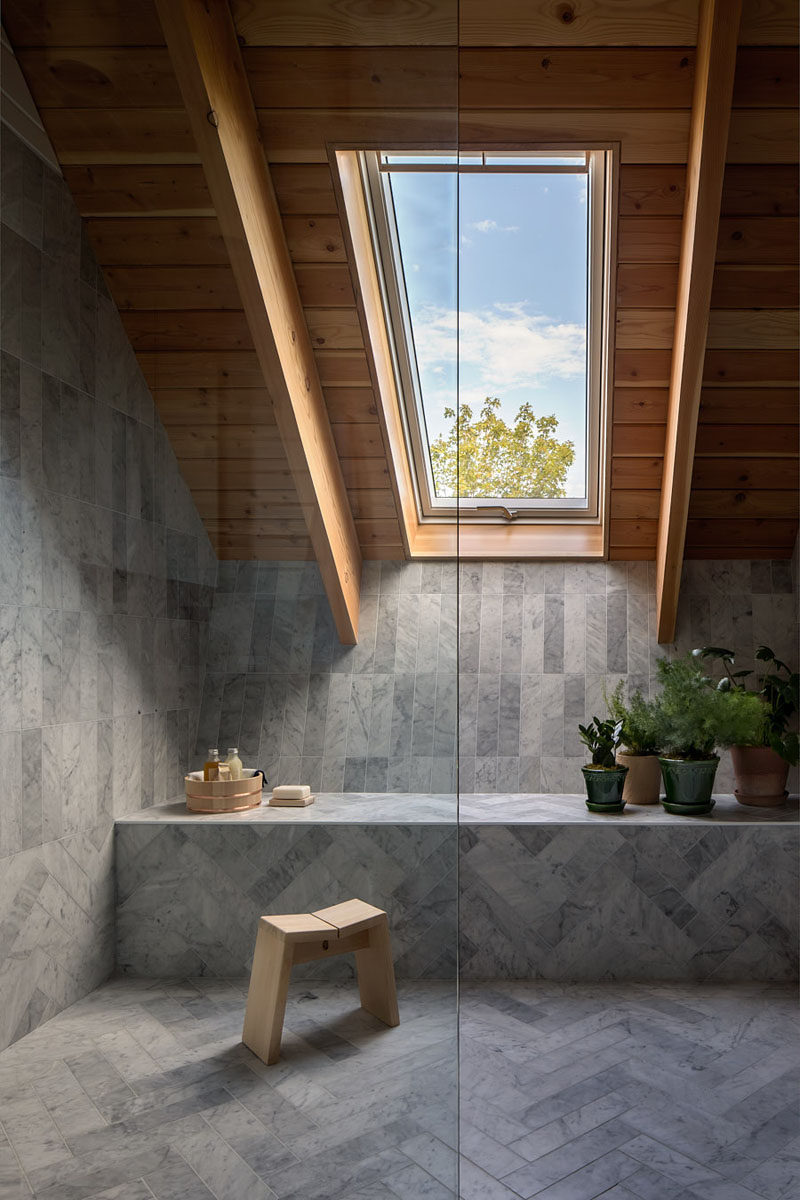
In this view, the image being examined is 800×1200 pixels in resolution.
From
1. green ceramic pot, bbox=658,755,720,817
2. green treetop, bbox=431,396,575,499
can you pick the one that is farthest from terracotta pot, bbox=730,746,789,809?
green treetop, bbox=431,396,575,499

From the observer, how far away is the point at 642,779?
2.85 meters

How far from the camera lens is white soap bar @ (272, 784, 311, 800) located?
2.12 ft

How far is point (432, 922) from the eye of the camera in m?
0.79

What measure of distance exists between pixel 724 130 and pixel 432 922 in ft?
6.32

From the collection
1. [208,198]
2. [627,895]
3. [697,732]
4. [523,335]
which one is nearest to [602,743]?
[697,732]

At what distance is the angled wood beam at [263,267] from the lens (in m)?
0.58

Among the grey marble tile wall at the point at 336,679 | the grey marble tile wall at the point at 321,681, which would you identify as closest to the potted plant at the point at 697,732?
the grey marble tile wall at the point at 336,679

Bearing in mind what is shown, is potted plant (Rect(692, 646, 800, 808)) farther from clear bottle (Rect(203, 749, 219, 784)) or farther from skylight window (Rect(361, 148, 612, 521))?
clear bottle (Rect(203, 749, 219, 784))

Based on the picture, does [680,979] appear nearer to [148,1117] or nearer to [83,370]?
[148,1117]

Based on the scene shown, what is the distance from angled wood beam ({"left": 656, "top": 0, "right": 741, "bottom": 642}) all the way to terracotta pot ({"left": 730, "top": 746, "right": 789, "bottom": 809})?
56 cm

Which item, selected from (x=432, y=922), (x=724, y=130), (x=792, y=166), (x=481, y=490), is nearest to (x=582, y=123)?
(x=724, y=130)

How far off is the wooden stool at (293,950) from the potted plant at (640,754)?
228 centimetres

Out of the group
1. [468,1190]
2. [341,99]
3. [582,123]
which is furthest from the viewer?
[582,123]

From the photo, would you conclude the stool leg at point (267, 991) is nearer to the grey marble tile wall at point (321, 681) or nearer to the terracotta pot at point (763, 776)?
the grey marble tile wall at point (321, 681)
